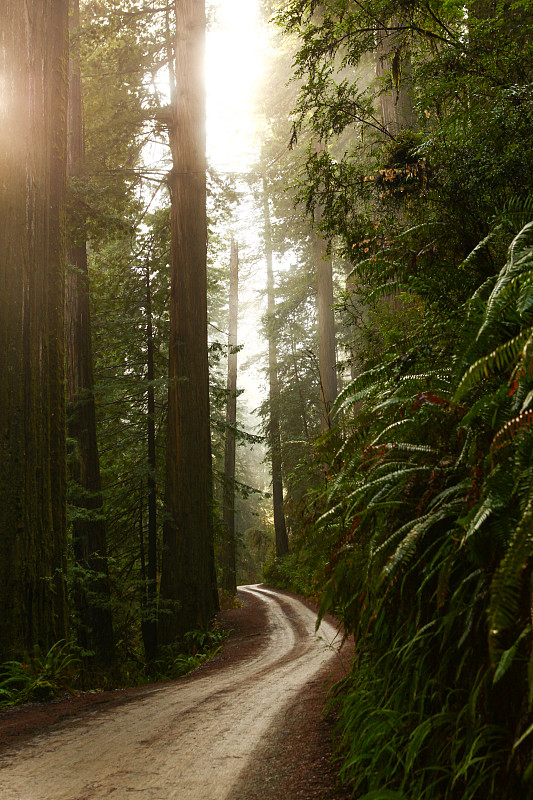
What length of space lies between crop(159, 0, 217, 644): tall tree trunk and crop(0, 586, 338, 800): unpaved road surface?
3.97 m

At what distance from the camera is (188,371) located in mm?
9883

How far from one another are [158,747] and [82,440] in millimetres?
8066

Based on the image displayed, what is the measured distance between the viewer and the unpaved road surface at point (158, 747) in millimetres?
2633

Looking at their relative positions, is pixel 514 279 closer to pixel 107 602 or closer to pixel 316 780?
pixel 316 780

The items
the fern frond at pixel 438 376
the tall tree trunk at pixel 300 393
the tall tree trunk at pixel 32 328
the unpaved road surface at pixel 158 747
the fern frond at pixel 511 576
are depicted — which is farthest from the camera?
the tall tree trunk at pixel 300 393

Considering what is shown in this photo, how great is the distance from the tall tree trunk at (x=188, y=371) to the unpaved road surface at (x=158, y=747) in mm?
3971

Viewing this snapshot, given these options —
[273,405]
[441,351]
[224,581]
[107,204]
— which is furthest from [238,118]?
[224,581]

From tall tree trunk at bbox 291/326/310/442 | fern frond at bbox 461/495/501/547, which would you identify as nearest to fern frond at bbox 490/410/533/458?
fern frond at bbox 461/495/501/547

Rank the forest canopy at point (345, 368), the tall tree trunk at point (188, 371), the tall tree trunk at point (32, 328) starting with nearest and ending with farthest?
the forest canopy at point (345, 368) → the tall tree trunk at point (32, 328) → the tall tree trunk at point (188, 371)

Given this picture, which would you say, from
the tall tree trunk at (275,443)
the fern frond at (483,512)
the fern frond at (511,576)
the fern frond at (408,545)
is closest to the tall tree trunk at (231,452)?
the tall tree trunk at (275,443)

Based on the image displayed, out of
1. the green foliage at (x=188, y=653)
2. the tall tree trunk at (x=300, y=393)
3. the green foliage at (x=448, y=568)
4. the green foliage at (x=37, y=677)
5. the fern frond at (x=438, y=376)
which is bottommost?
the green foliage at (x=188, y=653)

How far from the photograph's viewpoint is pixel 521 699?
6.15 feet

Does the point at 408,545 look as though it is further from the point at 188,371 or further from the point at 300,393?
the point at 300,393

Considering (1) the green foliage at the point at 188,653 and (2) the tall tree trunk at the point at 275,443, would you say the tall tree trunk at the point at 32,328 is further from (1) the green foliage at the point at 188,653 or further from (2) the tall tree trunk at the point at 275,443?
(2) the tall tree trunk at the point at 275,443
